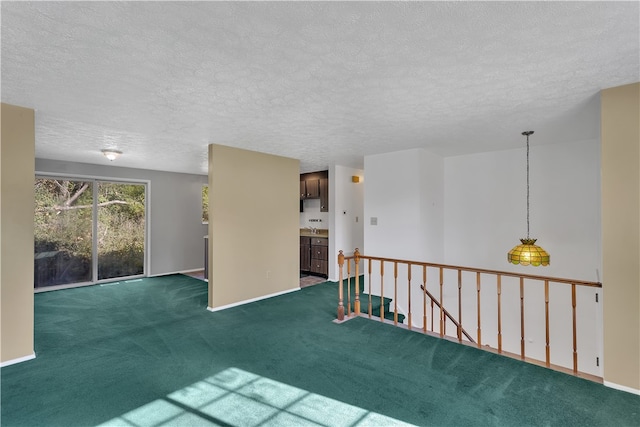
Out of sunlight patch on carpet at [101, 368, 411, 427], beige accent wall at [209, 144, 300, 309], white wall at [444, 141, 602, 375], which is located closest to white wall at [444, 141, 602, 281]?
white wall at [444, 141, 602, 375]

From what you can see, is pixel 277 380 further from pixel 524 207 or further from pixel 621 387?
pixel 524 207

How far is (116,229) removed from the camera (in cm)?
649

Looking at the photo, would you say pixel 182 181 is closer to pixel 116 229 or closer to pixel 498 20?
pixel 116 229

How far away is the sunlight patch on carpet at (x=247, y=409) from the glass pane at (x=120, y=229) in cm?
512

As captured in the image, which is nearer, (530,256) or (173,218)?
(530,256)

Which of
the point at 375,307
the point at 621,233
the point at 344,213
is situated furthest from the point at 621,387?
the point at 344,213

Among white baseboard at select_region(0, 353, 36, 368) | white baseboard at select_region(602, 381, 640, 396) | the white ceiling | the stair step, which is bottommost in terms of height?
the stair step

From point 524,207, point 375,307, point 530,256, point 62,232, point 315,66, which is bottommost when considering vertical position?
point 375,307

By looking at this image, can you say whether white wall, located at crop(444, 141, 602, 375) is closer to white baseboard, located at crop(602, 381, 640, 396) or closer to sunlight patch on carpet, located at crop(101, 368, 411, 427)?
white baseboard, located at crop(602, 381, 640, 396)

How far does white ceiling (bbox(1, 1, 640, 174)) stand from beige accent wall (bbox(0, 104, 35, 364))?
11.6 inches

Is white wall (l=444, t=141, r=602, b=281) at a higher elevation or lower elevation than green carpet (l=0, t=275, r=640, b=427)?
higher

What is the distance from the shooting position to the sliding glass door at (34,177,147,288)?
5668 mm

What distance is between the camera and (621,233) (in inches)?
99.1

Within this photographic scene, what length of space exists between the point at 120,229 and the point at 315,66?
6205mm
